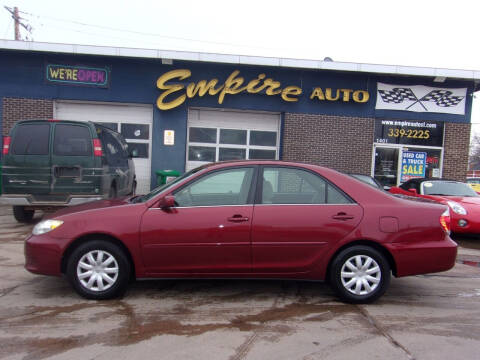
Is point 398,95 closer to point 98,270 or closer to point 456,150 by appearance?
point 456,150

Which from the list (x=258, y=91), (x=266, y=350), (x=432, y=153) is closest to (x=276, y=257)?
(x=266, y=350)

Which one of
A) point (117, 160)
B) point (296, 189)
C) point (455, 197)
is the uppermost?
point (117, 160)

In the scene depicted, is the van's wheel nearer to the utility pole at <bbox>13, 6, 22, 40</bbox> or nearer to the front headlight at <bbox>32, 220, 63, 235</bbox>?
the front headlight at <bbox>32, 220, 63, 235</bbox>

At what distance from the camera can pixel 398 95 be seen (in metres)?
12.4

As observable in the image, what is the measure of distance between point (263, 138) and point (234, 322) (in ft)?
31.2

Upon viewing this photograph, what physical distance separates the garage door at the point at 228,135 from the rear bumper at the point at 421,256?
870cm

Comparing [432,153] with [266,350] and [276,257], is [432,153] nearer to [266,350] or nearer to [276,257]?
[276,257]

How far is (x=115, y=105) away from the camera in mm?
12047

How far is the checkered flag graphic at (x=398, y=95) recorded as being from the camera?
12.4m

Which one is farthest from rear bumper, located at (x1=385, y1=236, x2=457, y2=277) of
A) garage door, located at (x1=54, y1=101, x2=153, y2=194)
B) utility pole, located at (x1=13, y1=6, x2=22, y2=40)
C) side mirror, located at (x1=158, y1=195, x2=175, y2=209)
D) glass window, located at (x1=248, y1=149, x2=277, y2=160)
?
utility pole, located at (x1=13, y1=6, x2=22, y2=40)

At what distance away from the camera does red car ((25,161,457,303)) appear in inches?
151

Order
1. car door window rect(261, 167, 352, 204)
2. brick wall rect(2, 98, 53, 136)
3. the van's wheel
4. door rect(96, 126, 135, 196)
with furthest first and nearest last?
brick wall rect(2, 98, 53, 136), the van's wheel, door rect(96, 126, 135, 196), car door window rect(261, 167, 352, 204)

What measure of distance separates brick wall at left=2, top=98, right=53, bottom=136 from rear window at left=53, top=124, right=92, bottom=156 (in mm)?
5273

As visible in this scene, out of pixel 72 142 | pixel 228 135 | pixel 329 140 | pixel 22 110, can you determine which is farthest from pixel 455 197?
pixel 22 110
